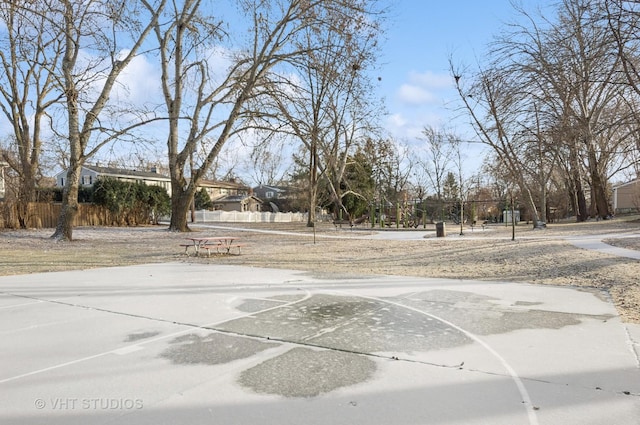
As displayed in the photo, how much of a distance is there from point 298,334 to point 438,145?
2327 inches

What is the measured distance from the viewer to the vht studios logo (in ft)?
11.5

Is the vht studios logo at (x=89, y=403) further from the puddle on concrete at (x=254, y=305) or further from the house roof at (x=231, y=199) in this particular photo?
the house roof at (x=231, y=199)

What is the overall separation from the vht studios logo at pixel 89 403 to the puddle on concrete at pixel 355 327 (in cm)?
210

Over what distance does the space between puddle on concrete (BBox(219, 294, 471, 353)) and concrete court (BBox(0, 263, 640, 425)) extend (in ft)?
0.09

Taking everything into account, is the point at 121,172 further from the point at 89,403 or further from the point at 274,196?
the point at 89,403

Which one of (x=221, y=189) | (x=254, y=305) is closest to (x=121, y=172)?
(x=221, y=189)

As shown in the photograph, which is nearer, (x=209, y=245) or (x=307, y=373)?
(x=307, y=373)

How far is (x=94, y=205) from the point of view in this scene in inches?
1422

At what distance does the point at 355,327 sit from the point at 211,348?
1.85 meters

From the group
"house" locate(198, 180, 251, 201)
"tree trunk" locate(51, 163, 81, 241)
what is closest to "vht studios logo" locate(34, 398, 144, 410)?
"tree trunk" locate(51, 163, 81, 241)

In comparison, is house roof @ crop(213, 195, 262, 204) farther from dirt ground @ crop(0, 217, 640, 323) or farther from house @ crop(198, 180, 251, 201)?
dirt ground @ crop(0, 217, 640, 323)

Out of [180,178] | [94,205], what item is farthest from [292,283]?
[94,205]

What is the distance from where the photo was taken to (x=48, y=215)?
3241cm

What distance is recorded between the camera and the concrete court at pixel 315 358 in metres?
3.48
